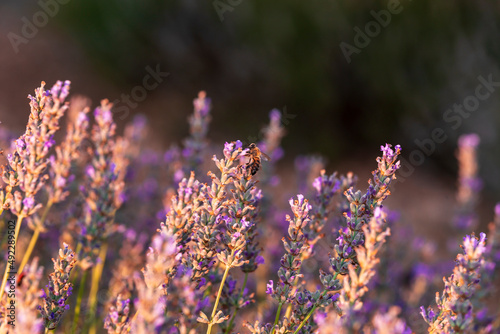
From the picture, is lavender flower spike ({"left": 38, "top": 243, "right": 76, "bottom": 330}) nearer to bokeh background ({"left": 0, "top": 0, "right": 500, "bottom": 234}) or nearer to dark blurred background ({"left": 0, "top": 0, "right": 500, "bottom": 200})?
dark blurred background ({"left": 0, "top": 0, "right": 500, "bottom": 200})

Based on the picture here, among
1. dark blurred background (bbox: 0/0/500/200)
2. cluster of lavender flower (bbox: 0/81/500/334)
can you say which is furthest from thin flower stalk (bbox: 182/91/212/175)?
dark blurred background (bbox: 0/0/500/200)

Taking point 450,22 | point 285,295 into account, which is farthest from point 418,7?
point 285,295

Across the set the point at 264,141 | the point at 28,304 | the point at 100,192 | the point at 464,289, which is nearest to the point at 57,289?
the point at 28,304

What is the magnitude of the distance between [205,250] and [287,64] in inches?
235

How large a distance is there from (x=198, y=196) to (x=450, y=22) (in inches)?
220

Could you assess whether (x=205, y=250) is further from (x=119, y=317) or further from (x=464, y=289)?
(x=464, y=289)

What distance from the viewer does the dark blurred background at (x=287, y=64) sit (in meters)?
6.41

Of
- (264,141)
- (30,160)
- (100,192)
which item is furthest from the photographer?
(264,141)

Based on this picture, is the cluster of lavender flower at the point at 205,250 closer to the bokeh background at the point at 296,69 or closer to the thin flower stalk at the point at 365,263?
the thin flower stalk at the point at 365,263

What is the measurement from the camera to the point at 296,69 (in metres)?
7.26

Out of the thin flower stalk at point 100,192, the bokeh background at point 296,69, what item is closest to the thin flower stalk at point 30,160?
the thin flower stalk at point 100,192

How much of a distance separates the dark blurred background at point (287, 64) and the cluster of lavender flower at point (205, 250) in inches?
155

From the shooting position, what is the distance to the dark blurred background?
6.41 metres

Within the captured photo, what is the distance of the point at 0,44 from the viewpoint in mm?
8016
